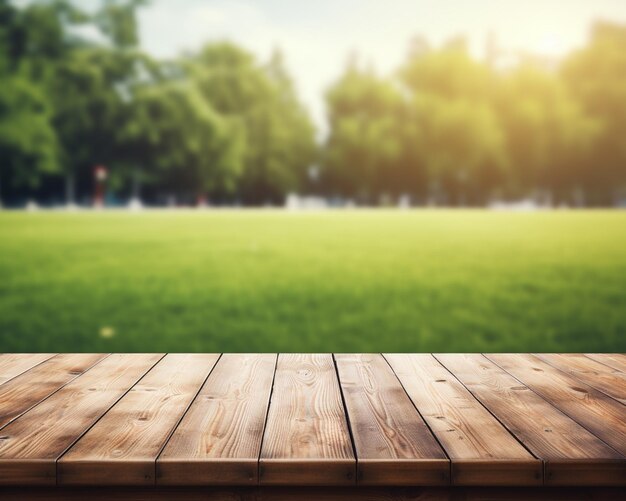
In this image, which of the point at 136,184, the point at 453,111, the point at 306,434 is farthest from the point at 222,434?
the point at 453,111

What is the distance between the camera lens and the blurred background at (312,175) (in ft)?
19.6

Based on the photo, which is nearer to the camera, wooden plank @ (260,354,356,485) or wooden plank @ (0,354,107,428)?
wooden plank @ (260,354,356,485)

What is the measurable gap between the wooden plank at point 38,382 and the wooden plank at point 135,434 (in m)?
0.30

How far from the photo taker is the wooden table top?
161 centimetres

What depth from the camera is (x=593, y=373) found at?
2.62 metres

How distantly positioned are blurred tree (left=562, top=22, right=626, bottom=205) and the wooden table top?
42.9 metres

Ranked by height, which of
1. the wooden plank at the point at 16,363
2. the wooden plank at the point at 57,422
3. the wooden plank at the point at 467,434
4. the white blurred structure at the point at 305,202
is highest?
the wooden plank at the point at 467,434

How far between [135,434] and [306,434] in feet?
1.61

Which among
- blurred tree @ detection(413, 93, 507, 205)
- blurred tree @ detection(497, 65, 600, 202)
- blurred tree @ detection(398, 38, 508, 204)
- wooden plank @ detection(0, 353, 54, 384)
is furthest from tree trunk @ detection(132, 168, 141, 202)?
wooden plank @ detection(0, 353, 54, 384)

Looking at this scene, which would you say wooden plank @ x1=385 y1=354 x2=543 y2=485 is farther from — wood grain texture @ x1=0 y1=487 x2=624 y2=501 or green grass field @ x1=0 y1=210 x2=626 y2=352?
green grass field @ x1=0 y1=210 x2=626 y2=352

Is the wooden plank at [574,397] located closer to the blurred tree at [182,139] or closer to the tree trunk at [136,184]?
the blurred tree at [182,139]

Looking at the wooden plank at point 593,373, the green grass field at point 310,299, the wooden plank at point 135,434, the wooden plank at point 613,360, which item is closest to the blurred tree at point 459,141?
the green grass field at point 310,299

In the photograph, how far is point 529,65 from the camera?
4609 centimetres

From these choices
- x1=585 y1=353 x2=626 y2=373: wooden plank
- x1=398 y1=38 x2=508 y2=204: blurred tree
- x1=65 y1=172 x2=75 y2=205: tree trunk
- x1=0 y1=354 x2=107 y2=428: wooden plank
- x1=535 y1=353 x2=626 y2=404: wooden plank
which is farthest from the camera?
x1=398 y1=38 x2=508 y2=204: blurred tree
